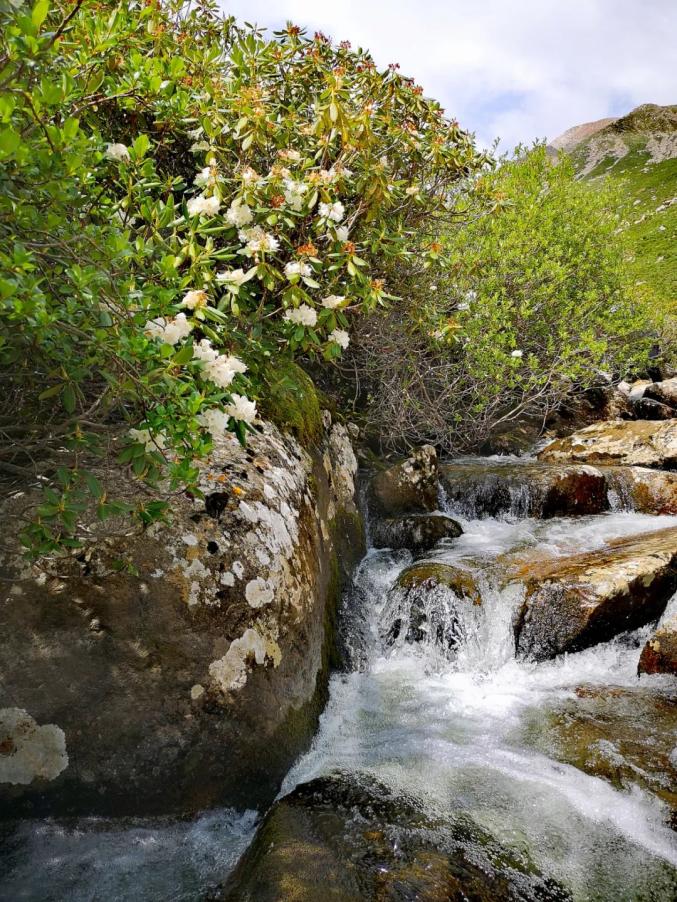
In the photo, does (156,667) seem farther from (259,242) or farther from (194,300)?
(259,242)

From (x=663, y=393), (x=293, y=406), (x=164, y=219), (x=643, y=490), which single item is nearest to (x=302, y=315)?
(x=164, y=219)

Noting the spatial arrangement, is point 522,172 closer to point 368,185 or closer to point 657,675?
point 368,185

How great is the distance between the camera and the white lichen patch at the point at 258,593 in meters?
3.99

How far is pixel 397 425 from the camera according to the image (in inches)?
394

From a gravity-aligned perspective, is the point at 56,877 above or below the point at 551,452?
below

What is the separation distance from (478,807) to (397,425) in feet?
23.0

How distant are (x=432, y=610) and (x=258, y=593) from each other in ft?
9.73

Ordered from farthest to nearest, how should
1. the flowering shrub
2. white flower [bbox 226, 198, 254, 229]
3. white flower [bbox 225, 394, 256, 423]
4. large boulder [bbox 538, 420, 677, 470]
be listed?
large boulder [bbox 538, 420, 677, 470] → white flower [bbox 226, 198, 254, 229] → white flower [bbox 225, 394, 256, 423] → the flowering shrub

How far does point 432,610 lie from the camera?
250 inches

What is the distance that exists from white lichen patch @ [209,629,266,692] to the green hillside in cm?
1710

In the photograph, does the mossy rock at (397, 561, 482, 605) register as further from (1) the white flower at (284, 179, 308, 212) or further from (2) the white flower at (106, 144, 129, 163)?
(2) the white flower at (106, 144, 129, 163)

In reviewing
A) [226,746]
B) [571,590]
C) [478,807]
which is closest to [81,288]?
[226,746]

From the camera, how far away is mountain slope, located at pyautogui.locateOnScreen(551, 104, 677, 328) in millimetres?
47188

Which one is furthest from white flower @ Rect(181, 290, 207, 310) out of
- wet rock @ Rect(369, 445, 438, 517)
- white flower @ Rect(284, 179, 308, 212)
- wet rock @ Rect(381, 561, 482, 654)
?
wet rock @ Rect(369, 445, 438, 517)
